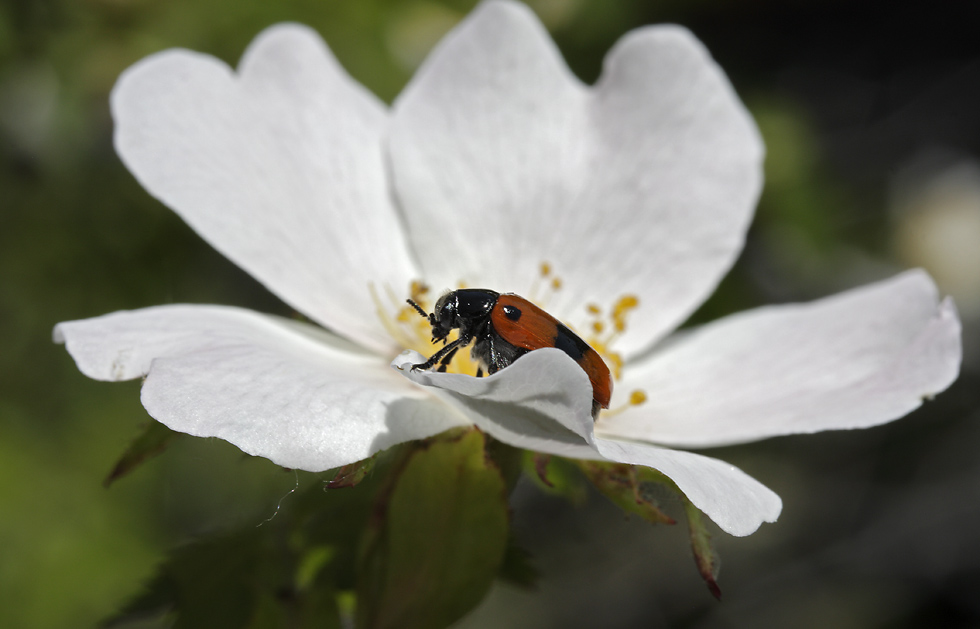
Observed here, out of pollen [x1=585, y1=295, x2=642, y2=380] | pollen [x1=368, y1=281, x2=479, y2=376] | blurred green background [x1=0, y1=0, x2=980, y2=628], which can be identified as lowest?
blurred green background [x1=0, y1=0, x2=980, y2=628]

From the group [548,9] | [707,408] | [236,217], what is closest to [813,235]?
[548,9]

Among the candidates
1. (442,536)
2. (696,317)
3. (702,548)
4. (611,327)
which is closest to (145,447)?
(442,536)

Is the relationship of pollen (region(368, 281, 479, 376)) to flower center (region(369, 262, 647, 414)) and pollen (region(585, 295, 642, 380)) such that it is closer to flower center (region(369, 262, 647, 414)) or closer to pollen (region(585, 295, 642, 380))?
flower center (region(369, 262, 647, 414))

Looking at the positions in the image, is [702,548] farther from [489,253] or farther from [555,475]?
[489,253]

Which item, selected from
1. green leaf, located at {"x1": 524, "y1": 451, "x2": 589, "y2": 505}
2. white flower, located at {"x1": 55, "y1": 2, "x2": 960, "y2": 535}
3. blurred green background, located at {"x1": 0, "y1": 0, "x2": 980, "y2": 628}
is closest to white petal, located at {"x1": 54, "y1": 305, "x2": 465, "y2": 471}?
white flower, located at {"x1": 55, "y1": 2, "x2": 960, "y2": 535}

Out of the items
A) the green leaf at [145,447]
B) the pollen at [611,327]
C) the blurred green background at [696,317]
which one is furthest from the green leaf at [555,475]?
the blurred green background at [696,317]

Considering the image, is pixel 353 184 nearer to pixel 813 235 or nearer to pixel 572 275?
pixel 572 275
